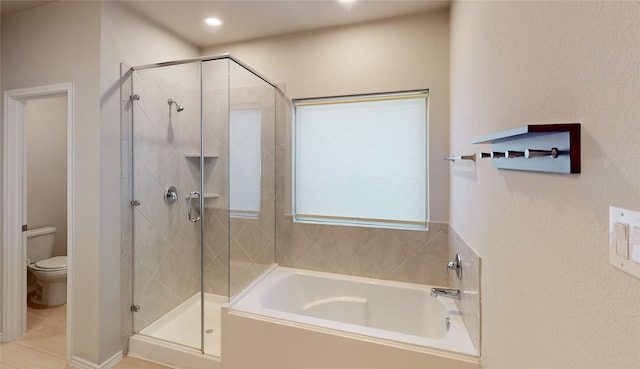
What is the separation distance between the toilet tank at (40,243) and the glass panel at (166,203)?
1.82m

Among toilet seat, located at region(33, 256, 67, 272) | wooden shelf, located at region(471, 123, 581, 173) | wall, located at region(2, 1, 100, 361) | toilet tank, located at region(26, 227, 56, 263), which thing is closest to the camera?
wooden shelf, located at region(471, 123, 581, 173)

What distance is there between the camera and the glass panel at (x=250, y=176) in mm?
2131

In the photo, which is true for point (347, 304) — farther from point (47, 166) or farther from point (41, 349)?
point (47, 166)

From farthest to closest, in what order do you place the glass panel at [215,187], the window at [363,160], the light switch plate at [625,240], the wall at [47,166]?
1. the wall at [47,166]
2. the window at [363,160]
3. the glass panel at [215,187]
4. the light switch plate at [625,240]

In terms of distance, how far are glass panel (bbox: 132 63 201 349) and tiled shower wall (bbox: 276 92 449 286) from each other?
2.50 feet

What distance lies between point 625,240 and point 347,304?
2125 millimetres

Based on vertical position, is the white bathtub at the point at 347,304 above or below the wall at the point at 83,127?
below

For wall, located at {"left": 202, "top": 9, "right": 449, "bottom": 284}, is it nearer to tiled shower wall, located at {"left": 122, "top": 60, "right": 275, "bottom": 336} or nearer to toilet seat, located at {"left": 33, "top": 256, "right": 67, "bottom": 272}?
tiled shower wall, located at {"left": 122, "top": 60, "right": 275, "bottom": 336}

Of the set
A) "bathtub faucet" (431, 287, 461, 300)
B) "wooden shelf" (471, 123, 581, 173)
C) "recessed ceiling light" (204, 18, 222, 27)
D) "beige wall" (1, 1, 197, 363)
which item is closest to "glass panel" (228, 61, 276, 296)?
"recessed ceiling light" (204, 18, 222, 27)

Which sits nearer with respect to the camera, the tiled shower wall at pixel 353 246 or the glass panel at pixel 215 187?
the glass panel at pixel 215 187

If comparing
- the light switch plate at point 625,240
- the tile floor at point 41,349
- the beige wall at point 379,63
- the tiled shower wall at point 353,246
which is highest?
the beige wall at point 379,63

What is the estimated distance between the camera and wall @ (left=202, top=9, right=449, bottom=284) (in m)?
2.25

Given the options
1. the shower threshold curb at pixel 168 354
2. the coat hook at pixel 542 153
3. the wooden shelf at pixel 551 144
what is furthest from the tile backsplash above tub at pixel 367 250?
the coat hook at pixel 542 153

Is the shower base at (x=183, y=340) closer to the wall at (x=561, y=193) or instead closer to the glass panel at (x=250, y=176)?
the glass panel at (x=250, y=176)
